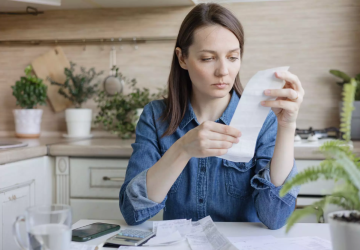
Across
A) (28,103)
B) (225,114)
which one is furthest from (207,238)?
(28,103)

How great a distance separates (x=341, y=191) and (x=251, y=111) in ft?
1.18

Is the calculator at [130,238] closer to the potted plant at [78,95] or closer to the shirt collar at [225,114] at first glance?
the shirt collar at [225,114]

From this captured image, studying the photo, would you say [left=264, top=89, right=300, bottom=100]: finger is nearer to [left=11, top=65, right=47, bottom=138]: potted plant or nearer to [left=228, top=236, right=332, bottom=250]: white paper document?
[left=228, top=236, right=332, bottom=250]: white paper document

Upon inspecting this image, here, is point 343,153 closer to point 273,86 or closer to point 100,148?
point 273,86

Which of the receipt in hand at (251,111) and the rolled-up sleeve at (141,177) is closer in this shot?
the receipt in hand at (251,111)

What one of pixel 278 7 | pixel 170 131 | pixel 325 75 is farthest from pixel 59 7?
pixel 325 75

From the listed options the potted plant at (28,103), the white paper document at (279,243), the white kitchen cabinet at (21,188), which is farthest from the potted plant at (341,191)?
the potted plant at (28,103)

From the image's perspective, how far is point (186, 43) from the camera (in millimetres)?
1263

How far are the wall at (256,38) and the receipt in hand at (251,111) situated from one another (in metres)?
1.29

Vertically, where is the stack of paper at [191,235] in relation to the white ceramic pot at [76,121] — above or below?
below

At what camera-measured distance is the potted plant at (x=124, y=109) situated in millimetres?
2105

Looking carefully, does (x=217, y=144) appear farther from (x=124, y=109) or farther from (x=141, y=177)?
(x=124, y=109)

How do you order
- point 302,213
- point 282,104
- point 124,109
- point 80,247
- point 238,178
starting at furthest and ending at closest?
point 124,109 → point 238,178 → point 282,104 → point 80,247 → point 302,213

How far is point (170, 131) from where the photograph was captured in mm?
1296
